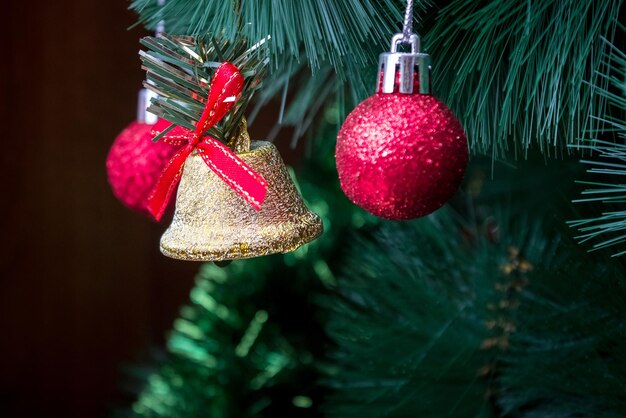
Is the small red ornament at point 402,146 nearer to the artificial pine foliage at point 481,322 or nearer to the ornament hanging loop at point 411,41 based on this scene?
the ornament hanging loop at point 411,41

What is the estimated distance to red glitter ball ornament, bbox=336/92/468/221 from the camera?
28 centimetres

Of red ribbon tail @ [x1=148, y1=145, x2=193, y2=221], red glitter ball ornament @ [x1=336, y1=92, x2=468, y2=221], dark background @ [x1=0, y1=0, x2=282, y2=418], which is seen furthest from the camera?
dark background @ [x1=0, y1=0, x2=282, y2=418]

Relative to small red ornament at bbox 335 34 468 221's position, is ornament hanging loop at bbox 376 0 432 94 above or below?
above

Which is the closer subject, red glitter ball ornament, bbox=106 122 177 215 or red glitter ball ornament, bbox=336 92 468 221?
red glitter ball ornament, bbox=336 92 468 221

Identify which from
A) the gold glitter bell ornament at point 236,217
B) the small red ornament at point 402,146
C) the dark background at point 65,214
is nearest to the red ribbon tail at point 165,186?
the gold glitter bell ornament at point 236,217

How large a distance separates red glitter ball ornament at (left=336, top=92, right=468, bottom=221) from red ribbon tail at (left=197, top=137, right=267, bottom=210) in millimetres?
67

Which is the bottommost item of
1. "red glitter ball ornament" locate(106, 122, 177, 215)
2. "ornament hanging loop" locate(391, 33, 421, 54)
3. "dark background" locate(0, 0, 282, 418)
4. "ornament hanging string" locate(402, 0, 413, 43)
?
"dark background" locate(0, 0, 282, 418)

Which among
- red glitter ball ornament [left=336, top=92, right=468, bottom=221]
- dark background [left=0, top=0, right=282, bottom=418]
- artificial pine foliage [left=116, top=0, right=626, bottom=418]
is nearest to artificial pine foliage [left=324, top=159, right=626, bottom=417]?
artificial pine foliage [left=116, top=0, right=626, bottom=418]

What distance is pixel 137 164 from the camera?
46 centimetres

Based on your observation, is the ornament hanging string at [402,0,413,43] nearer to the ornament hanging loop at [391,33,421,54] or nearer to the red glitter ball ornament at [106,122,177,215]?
the ornament hanging loop at [391,33,421,54]

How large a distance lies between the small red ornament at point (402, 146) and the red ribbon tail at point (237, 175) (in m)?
0.06

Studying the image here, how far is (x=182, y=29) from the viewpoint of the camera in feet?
1.42

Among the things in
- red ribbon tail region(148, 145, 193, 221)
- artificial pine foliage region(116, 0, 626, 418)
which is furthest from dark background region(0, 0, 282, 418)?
red ribbon tail region(148, 145, 193, 221)

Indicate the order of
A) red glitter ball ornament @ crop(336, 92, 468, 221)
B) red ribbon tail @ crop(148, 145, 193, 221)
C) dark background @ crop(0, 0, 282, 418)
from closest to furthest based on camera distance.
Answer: red glitter ball ornament @ crop(336, 92, 468, 221)
red ribbon tail @ crop(148, 145, 193, 221)
dark background @ crop(0, 0, 282, 418)
